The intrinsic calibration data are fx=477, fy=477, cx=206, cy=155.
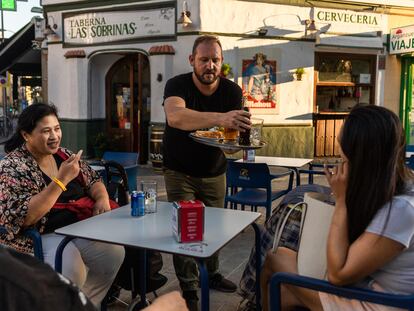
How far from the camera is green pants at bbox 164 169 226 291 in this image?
323 centimetres

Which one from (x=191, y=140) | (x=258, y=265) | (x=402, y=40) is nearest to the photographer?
(x=258, y=265)

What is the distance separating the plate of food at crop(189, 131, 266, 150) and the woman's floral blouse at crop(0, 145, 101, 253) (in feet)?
3.32

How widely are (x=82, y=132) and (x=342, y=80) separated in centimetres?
616

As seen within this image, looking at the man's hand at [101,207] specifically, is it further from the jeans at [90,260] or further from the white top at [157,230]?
the jeans at [90,260]

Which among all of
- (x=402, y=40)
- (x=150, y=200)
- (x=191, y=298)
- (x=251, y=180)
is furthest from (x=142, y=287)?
(x=402, y=40)

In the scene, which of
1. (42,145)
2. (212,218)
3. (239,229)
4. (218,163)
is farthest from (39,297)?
(218,163)

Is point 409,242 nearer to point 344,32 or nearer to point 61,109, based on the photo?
point 344,32

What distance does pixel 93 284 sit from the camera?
284cm

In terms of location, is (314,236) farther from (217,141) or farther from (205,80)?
(205,80)

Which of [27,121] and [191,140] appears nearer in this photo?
[27,121]

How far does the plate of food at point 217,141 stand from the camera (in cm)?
297

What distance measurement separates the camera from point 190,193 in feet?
11.2

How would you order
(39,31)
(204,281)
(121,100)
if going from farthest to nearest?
(39,31) < (121,100) < (204,281)

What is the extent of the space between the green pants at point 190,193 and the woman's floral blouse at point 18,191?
35.7 inches
